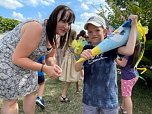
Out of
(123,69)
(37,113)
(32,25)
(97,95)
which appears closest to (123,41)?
(97,95)

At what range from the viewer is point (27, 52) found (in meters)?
2.77

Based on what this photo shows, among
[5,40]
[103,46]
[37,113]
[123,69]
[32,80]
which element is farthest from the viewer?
[37,113]

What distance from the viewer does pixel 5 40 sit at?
10.0ft

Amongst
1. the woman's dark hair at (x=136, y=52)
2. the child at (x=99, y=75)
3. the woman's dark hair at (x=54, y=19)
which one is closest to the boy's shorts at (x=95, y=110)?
the child at (x=99, y=75)

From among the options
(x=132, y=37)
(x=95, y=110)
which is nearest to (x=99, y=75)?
(x=95, y=110)

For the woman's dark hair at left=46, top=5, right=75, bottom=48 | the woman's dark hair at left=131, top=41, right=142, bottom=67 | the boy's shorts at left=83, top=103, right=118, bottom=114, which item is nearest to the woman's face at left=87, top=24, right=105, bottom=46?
the woman's dark hair at left=46, top=5, right=75, bottom=48

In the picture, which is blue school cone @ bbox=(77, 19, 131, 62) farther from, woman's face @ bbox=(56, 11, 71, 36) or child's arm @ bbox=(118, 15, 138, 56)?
woman's face @ bbox=(56, 11, 71, 36)

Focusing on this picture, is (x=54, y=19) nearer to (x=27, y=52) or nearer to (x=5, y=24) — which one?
(x=27, y=52)

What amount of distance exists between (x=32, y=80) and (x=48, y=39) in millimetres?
565

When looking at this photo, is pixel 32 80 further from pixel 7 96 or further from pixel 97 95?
pixel 97 95

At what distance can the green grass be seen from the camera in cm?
499

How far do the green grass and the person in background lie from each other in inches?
62.5

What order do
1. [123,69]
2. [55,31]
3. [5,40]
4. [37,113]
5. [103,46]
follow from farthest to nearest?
1. [37,113]
2. [123,69]
3. [5,40]
4. [55,31]
5. [103,46]

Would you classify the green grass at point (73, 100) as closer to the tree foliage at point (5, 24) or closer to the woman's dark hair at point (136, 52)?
the woman's dark hair at point (136, 52)
